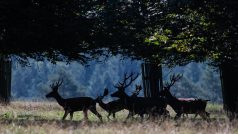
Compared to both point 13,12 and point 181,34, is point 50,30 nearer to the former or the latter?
point 13,12

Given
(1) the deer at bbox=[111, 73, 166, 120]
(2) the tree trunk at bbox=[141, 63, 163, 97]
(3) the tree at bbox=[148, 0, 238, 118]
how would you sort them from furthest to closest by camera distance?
(2) the tree trunk at bbox=[141, 63, 163, 97]
(1) the deer at bbox=[111, 73, 166, 120]
(3) the tree at bbox=[148, 0, 238, 118]

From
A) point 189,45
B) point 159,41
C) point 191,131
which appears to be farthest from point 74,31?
point 191,131

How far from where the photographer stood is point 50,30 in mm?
21234

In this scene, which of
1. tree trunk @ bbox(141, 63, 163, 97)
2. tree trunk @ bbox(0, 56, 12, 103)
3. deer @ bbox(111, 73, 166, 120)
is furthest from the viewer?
tree trunk @ bbox(0, 56, 12, 103)

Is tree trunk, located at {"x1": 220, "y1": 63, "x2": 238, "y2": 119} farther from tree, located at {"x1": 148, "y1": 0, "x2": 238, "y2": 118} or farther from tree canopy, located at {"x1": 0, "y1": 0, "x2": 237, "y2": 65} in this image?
tree canopy, located at {"x1": 0, "y1": 0, "x2": 237, "y2": 65}

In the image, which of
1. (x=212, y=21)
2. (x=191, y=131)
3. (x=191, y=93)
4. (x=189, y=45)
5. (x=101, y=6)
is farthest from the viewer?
(x=191, y=93)

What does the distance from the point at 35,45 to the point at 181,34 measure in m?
6.70

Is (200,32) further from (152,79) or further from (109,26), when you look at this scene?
(152,79)

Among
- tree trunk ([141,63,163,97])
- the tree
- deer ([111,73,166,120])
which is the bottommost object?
deer ([111,73,166,120])

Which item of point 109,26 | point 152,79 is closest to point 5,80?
point 152,79

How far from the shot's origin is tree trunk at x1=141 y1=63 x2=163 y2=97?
91.9ft

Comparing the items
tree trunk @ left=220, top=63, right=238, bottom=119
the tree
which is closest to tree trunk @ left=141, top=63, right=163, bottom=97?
the tree

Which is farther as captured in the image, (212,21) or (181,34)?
(181,34)

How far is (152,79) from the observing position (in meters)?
28.2
